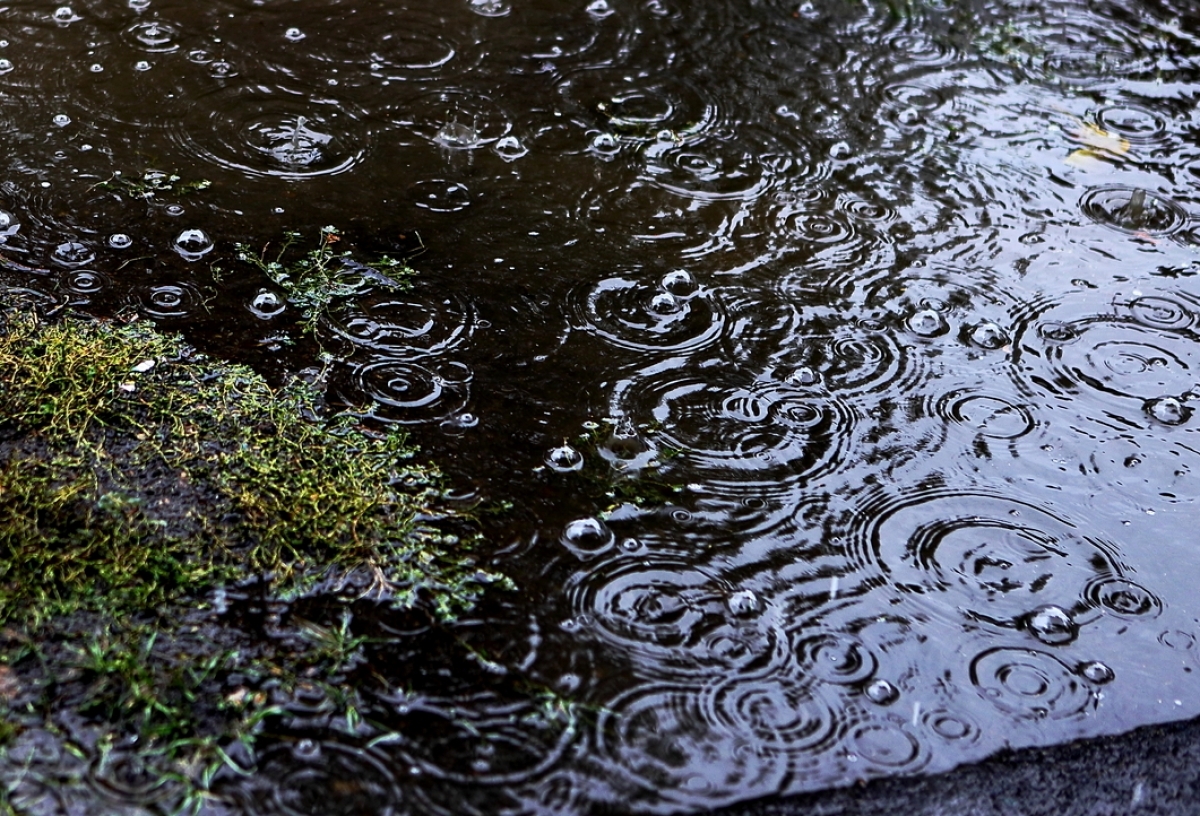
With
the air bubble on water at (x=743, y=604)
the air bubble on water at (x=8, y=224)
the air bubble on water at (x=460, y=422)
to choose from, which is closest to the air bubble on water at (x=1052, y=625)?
the air bubble on water at (x=743, y=604)

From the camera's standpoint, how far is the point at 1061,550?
2.60 metres

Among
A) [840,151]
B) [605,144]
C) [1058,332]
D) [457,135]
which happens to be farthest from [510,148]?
[1058,332]

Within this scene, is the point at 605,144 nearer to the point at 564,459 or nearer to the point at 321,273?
the point at 321,273

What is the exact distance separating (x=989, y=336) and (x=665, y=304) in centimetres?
98

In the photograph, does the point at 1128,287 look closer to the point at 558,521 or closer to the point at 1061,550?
the point at 1061,550

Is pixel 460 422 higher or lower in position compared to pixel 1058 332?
lower

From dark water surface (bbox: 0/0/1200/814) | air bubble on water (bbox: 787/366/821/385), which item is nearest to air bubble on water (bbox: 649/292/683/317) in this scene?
dark water surface (bbox: 0/0/1200/814)

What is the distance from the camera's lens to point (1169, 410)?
3018 mm

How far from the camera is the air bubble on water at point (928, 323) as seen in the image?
3168 millimetres

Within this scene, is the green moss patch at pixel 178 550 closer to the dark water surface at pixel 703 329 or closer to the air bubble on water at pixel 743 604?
the dark water surface at pixel 703 329

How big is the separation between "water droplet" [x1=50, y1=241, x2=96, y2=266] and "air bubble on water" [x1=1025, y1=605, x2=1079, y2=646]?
2.69 metres

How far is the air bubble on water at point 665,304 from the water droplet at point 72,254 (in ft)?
5.32

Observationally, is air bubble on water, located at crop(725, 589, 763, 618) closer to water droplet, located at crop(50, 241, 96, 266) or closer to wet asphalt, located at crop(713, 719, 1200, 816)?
wet asphalt, located at crop(713, 719, 1200, 816)

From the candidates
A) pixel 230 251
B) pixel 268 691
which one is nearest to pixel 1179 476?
pixel 268 691
